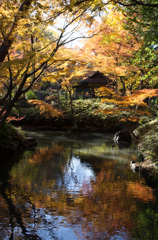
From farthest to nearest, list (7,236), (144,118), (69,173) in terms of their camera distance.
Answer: (144,118), (69,173), (7,236)

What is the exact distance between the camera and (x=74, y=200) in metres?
4.03

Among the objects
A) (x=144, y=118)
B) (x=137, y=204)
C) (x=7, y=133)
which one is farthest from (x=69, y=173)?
(x=144, y=118)

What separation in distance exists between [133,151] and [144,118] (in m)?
5.60

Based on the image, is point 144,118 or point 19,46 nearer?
point 19,46

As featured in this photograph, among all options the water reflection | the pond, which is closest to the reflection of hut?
the pond

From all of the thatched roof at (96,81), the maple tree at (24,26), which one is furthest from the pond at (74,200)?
the thatched roof at (96,81)

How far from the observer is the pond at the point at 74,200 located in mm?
2988

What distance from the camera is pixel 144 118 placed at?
547 inches

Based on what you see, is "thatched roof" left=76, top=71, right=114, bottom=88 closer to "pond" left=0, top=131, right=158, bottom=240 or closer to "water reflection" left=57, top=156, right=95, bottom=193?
"pond" left=0, top=131, right=158, bottom=240

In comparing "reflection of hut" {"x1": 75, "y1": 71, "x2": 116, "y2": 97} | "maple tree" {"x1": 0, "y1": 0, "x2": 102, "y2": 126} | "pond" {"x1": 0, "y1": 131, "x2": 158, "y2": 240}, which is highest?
"reflection of hut" {"x1": 75, "y1": 71, "x2": 116, "y2": 97}

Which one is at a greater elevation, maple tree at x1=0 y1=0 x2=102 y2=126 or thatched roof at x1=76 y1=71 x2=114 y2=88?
thatched roof at x1=76 y1=71 x2=114 y2=88

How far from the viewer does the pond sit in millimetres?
2988

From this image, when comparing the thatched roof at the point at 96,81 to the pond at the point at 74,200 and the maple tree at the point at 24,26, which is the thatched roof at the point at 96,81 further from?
the maple tree at the point at 24,26

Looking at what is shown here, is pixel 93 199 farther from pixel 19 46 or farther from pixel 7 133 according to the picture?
pixel 7 133
